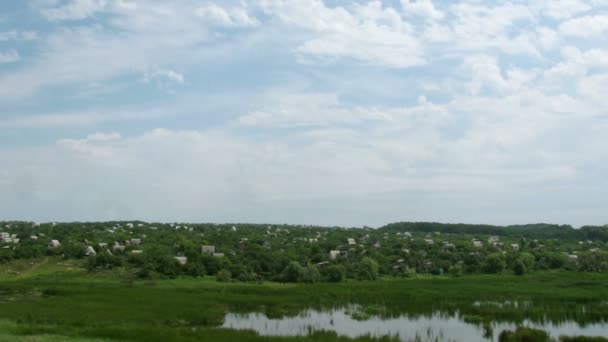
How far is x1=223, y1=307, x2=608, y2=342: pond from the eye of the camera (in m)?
31.1

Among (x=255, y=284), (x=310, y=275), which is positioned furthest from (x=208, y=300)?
(x=310, y=275)

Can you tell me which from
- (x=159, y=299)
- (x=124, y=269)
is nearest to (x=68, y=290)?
(x=159, y=299)

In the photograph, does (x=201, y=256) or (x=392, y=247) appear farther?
(x=392, y=247)

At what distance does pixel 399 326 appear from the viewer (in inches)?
1340

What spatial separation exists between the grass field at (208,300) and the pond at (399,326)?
153 cm

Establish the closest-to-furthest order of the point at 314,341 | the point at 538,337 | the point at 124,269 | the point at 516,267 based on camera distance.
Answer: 1. the point at 314,341
2. the point at 538,337
3. the point at 124,269
4. the point at 516,267

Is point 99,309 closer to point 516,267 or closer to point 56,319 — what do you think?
point 56,319

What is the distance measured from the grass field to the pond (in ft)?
5.03

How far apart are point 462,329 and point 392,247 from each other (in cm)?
4681

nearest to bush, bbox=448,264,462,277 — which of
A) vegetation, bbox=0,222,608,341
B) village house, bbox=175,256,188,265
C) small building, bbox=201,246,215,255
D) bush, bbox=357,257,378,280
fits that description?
vegetation, bbox=0,222,608,341

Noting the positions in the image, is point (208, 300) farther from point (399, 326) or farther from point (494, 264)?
point (494, 264)

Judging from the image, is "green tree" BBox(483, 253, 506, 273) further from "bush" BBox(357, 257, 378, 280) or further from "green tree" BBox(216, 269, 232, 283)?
"green tree" BBox(216, 269, 232, 283)

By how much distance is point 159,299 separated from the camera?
40.2 metres

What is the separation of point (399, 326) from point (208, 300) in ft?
47.5
